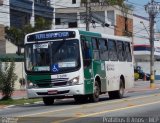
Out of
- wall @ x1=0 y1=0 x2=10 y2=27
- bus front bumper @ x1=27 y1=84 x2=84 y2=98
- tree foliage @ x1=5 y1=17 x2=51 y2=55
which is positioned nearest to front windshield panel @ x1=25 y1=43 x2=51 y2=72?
bus front bumper @ x1=27 y1=84 x2=84 y2=98

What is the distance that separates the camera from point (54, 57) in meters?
24.7

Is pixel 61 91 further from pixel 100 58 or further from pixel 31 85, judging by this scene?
pixel 100 58

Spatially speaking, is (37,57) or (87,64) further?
(87,64)

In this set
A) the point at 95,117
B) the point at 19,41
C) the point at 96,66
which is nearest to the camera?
the point at 95,117

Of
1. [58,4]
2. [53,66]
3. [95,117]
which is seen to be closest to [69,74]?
[53,66]

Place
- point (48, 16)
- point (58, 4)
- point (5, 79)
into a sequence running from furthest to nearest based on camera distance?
1. point (58, 4)
2. point (48, 16)
3. point (5, 79)

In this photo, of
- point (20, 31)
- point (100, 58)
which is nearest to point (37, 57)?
point (100, 58)

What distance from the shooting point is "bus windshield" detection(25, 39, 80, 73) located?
24.6 metres

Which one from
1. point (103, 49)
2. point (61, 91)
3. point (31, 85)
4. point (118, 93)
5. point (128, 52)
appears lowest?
point (118, 93)

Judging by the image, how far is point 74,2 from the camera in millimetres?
92000

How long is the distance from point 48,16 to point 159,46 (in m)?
35.3

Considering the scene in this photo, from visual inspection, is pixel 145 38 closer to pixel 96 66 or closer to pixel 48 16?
pixel 48 16

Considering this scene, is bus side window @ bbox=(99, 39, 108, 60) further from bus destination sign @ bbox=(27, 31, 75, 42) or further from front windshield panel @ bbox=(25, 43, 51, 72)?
front windshield panel @ bbox=(25, 43, 51, 72)

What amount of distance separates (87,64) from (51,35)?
7.03 feet
